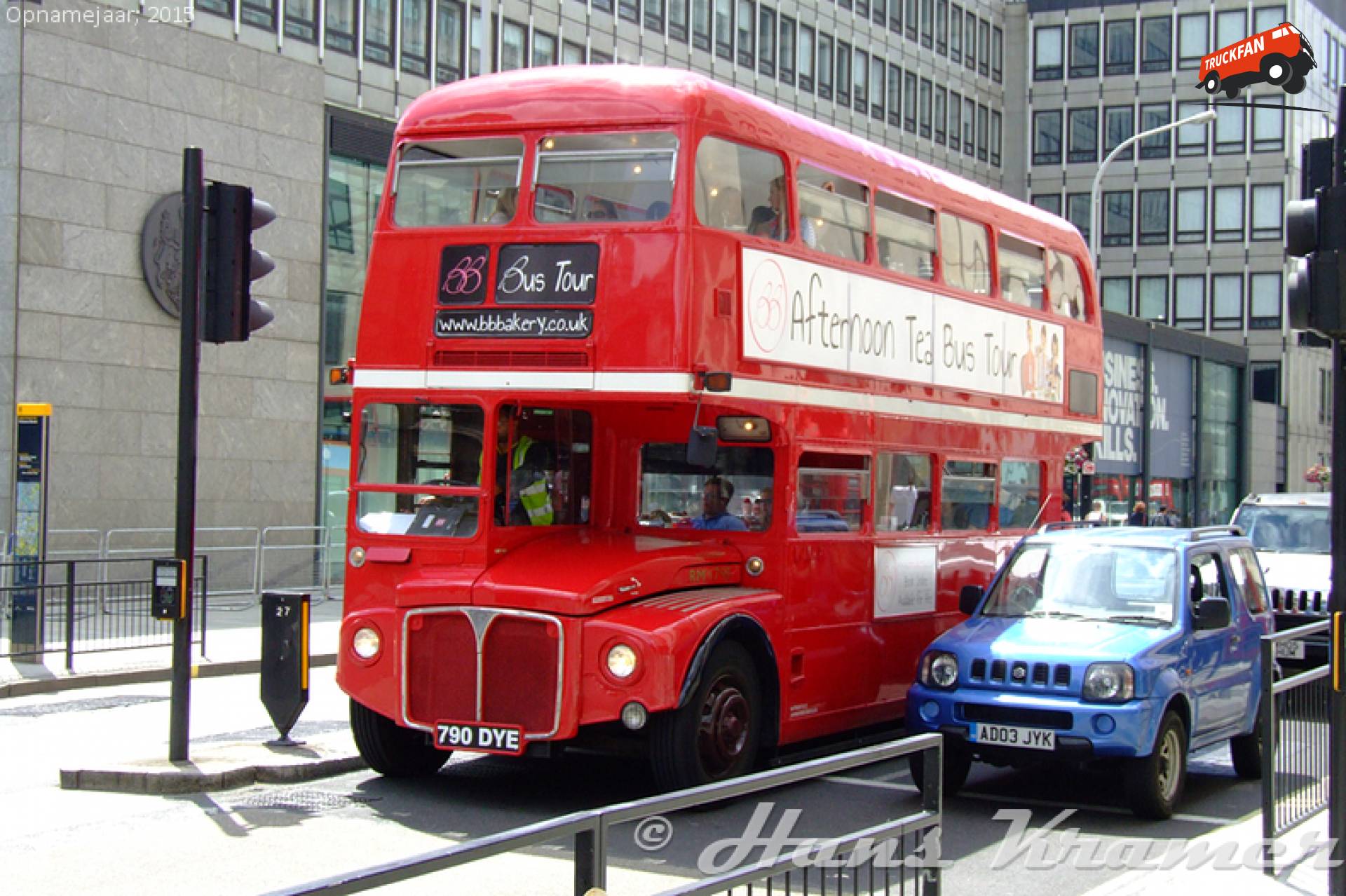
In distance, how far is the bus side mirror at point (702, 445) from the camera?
31.8 ft

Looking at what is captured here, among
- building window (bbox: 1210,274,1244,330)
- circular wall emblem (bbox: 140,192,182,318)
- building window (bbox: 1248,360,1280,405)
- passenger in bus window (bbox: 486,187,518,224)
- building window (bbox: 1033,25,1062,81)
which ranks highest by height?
building window (bbox: 1033,25,1062,81)

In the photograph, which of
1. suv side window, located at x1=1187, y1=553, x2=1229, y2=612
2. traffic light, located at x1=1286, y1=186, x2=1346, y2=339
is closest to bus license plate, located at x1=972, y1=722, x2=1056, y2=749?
suv side window, located at x1=1187, y1=553, x2=1229, y2=612

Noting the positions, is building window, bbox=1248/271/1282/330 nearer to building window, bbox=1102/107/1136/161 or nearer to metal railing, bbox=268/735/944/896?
building window, bbox=1102/107/1136/161

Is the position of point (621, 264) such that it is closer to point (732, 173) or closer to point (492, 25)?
point (732, 173)

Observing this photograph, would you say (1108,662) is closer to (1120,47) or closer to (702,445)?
(702,445)

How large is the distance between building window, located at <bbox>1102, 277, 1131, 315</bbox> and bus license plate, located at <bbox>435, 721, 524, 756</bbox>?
63.3 metres

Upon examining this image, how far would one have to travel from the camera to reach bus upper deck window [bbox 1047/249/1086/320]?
49.9 feet

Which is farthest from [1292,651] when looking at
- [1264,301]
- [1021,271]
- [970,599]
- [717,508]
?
[1264,301]

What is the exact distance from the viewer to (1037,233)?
15.0 m

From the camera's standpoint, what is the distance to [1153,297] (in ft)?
228

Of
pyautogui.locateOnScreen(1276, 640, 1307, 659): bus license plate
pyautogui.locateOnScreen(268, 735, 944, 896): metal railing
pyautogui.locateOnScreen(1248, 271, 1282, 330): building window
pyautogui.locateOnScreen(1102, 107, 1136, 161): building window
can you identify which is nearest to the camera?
pyautogui.locateOnScreen(268, 735, 944, 896): metal railing

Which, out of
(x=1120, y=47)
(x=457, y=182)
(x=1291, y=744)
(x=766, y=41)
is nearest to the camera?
(x=1291, y=744)

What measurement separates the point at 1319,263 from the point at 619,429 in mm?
5513

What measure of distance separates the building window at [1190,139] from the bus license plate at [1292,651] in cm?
6141
